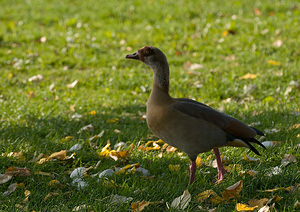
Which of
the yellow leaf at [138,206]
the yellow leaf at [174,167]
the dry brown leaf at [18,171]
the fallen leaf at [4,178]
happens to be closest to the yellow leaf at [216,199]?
the yellow leaf at [138,206]

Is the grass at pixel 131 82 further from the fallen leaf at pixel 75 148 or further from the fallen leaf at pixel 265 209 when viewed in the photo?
the fallen leaf at pixel 265 209

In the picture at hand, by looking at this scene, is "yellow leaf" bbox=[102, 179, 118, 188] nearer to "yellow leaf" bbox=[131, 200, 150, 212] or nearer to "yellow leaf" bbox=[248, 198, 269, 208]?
"yellow leaf" bbox=[131, 200, 150, 212]

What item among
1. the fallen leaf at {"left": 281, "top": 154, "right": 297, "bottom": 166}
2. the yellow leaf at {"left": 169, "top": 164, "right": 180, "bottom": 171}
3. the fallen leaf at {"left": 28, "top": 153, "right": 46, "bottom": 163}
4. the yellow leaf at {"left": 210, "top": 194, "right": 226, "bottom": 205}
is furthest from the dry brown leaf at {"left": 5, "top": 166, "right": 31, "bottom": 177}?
the fallen leaf at {"left": 281, "top": 154, "right": 297, "bottom": 166}

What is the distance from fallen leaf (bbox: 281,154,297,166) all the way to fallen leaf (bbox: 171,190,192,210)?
3.53 ft

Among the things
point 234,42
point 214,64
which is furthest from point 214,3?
point 214,64

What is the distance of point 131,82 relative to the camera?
657 cm

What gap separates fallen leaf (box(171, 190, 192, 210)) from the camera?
2938 mm

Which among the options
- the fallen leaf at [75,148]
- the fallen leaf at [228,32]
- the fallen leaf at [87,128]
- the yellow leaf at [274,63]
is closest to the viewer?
the fallen leaf at [75,148]

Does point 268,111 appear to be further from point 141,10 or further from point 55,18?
point 55,18

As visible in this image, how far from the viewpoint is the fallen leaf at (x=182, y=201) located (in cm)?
294

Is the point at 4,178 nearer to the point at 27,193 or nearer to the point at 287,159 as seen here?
the point at 27,193

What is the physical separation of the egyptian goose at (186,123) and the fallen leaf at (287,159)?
1.70 feet

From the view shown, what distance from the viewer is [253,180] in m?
3.33

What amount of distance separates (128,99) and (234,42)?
285 cm
